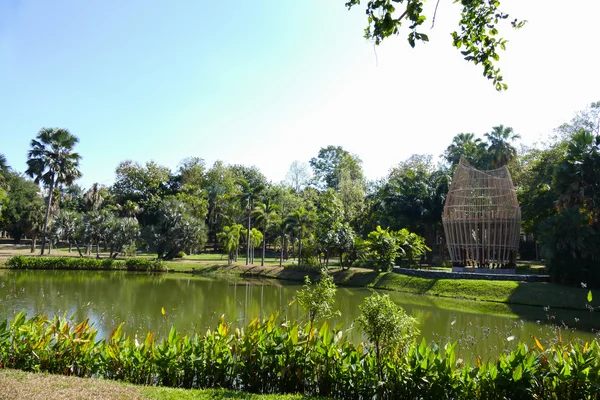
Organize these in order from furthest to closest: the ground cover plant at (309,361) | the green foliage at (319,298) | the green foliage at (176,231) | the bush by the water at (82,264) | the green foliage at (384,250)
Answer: the green foliage at (176,231) → the bush by the water at (82,264) → the green foliage at (384,250) → the green foliage at (319,298) → the ground cover plant at (309,361)

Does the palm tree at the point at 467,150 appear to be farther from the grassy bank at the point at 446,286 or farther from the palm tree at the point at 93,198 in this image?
the palm tree at the point at 93,198

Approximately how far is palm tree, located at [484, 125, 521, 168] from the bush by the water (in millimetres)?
34815

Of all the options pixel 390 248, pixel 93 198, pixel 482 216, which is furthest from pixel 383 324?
pixel 93 198

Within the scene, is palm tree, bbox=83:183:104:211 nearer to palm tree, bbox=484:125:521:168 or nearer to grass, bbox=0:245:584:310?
grass, bbox=0:245:584:310

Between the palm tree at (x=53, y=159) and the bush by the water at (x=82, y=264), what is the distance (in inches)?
215

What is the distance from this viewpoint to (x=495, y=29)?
5461 millimetres

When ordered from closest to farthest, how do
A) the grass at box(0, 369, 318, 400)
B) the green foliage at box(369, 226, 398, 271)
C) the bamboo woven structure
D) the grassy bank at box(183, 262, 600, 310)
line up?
the grass at box(0, 369, 318, 400)
the grassy bank at box(183, 262, 600, 310)
the bamboo woven structure
the green foliage at box(369, 226, 398, 271)

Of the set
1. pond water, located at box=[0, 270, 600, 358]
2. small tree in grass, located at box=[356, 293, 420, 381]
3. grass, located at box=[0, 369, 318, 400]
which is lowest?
pond water, located at box=[0, 270, 600, 358]

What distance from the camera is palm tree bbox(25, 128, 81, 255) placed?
3809 centimetres

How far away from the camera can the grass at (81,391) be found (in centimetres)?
533

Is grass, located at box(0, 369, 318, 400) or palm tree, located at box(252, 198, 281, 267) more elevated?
palm tree, located at box(252, 198, 281, 267)

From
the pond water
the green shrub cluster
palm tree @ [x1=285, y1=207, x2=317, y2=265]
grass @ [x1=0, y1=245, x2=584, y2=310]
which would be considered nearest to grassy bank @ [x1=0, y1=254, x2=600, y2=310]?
grass @ [x1=0, y1=245, x2=584, y2=310]

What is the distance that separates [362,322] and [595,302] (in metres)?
19.7

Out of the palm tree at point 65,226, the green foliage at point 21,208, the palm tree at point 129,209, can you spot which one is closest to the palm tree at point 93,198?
the palm tree at point 129,209
